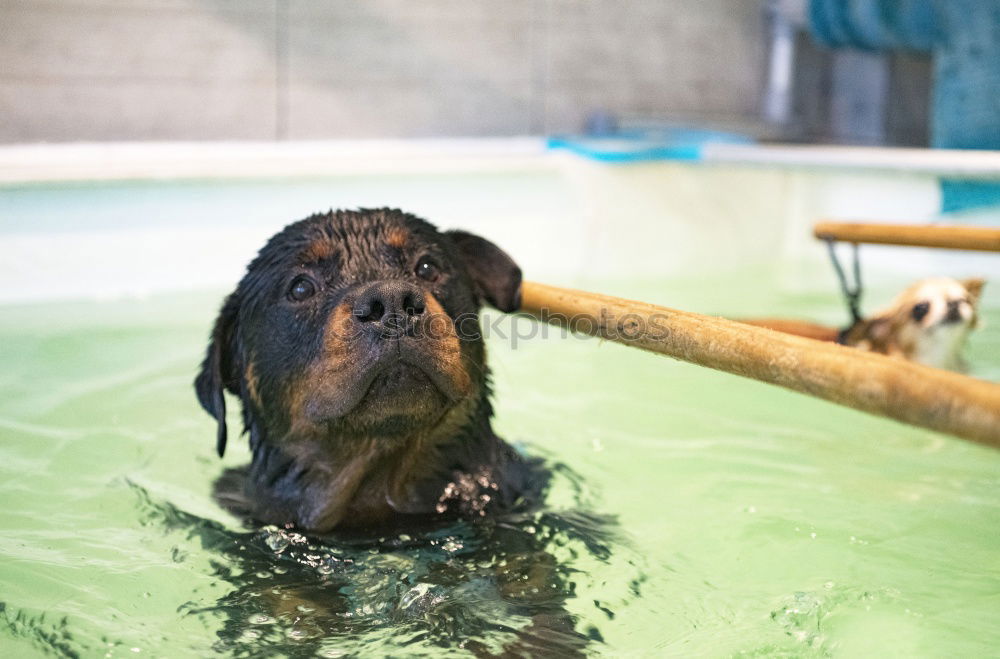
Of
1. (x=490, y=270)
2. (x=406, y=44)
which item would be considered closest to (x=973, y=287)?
(x=490, y=270)

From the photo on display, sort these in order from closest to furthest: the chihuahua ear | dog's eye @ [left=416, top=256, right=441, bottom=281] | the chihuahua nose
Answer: dog's eye @ [left=416, top=256, right=441, bottom=281] < the chihuahua nose < the chihuahua ear

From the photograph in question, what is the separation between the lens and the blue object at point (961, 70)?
5.67m

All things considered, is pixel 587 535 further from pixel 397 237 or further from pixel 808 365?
pixel 808 365

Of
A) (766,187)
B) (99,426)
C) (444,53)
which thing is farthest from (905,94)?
(99,426)

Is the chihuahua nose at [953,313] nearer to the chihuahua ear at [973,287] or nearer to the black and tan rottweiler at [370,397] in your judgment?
the chihuahua ear at [973,287]

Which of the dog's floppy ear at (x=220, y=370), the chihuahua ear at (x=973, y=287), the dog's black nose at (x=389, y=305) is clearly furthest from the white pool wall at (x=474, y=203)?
the dog's black nose at (x=389, y=305)

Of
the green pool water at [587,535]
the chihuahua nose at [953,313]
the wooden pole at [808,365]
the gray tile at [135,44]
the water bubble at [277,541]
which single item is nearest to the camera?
the wooden pole at [808,365]

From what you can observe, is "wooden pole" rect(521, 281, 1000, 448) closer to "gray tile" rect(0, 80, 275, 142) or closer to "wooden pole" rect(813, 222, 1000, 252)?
"wooden pole" rect(813, 222, 1000, 252)

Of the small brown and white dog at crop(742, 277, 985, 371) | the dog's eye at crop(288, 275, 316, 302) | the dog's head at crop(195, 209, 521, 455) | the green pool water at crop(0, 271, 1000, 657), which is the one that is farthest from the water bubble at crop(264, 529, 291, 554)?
the small brown and white dog at crop(742, 277, 985, 371)

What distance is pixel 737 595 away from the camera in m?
2.57

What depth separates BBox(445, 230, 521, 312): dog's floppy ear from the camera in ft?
10.1

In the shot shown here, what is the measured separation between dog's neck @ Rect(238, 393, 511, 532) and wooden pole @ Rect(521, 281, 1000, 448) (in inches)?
20.7

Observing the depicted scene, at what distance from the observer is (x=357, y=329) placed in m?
2.49

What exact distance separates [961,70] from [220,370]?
5.26 metres
